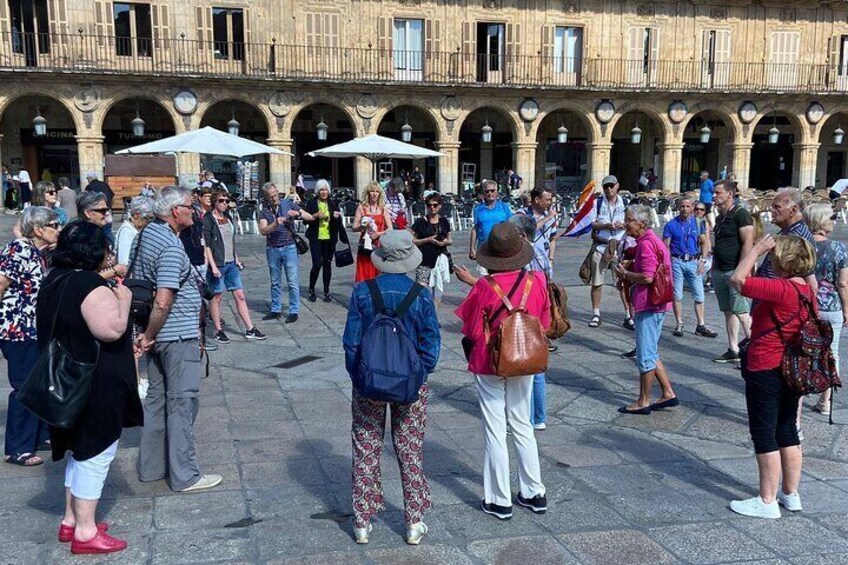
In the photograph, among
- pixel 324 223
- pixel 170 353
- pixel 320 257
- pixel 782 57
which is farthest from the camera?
pixel 782 57

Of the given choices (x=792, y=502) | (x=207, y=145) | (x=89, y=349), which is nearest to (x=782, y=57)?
(x=207, y=145)

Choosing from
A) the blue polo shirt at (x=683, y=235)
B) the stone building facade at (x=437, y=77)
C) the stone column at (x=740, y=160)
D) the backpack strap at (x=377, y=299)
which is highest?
the stone building facade at (x=437, y=77)

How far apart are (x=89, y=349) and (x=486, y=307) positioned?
1.93 meters

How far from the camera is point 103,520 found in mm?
4070

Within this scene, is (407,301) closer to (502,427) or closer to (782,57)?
(502,427)

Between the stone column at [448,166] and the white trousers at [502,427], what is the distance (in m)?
22.8

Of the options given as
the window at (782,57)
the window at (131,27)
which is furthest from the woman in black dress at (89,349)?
the window at (782,57)

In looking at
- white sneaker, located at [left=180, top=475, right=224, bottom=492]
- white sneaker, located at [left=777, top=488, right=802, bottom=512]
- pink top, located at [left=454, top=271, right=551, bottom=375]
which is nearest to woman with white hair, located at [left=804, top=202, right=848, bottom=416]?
white sneaker, located at [left=777, top=488, right=802, bottom=512]

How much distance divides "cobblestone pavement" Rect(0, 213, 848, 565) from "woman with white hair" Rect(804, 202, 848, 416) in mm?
845

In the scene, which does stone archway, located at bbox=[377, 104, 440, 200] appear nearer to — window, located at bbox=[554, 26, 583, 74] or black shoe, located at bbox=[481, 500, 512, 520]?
window, located at bbox=[554, 26, 583, 74]

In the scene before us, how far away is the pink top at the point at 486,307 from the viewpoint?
4.04 m

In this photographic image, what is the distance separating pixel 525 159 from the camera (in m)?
27.5

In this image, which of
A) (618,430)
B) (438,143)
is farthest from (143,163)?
(618,430)

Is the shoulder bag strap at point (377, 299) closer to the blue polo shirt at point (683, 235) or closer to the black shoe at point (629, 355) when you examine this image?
the black shoe at point (629, 355)
